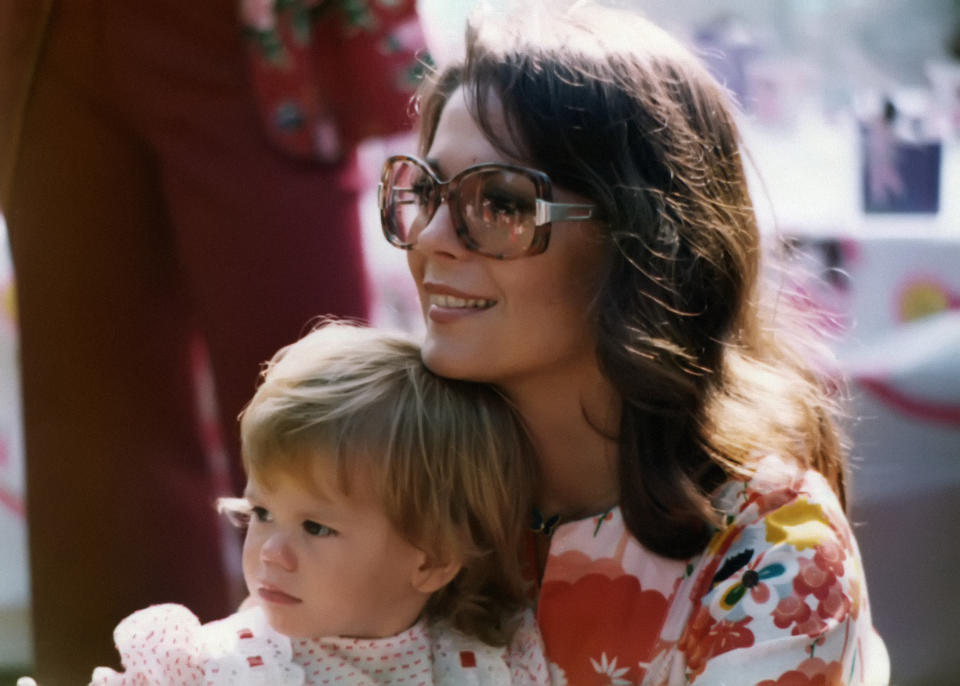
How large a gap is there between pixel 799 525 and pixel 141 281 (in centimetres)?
129

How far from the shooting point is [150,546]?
239 centimetres

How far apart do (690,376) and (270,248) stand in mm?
818

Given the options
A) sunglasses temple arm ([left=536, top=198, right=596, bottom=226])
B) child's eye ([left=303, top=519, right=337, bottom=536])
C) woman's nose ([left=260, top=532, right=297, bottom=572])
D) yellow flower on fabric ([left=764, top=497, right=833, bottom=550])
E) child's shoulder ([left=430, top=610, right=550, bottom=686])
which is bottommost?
child's shoulder ([left=430, top=610, right=550, bottom=686])

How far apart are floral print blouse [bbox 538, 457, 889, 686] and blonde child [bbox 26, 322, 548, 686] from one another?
0.24 feet

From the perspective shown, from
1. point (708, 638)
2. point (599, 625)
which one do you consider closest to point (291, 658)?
point (599, 625)

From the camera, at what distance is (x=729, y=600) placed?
4.89ft

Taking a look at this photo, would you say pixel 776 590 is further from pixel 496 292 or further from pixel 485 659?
pixel 496 292

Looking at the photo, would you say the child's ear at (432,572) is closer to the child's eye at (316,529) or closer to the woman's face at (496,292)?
the child's eye at (316,529)

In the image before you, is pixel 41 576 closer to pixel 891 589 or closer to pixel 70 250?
pixel 70 250

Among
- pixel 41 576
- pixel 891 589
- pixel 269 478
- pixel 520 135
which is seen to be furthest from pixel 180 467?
pixel 891 589

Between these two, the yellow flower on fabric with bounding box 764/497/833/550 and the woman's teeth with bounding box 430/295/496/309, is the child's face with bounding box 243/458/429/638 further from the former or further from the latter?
the yellow flower on fabric with bounding box 764/497/833/550

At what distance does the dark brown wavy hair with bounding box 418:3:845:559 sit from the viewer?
1.58 metres

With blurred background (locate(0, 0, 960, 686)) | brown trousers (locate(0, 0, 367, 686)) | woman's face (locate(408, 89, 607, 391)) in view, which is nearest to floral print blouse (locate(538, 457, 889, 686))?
woman's face (locate(408, 89, 607, 391))

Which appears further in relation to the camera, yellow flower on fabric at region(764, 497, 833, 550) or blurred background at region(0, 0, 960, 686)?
blurred background at region(0, 0, 960, 686)
